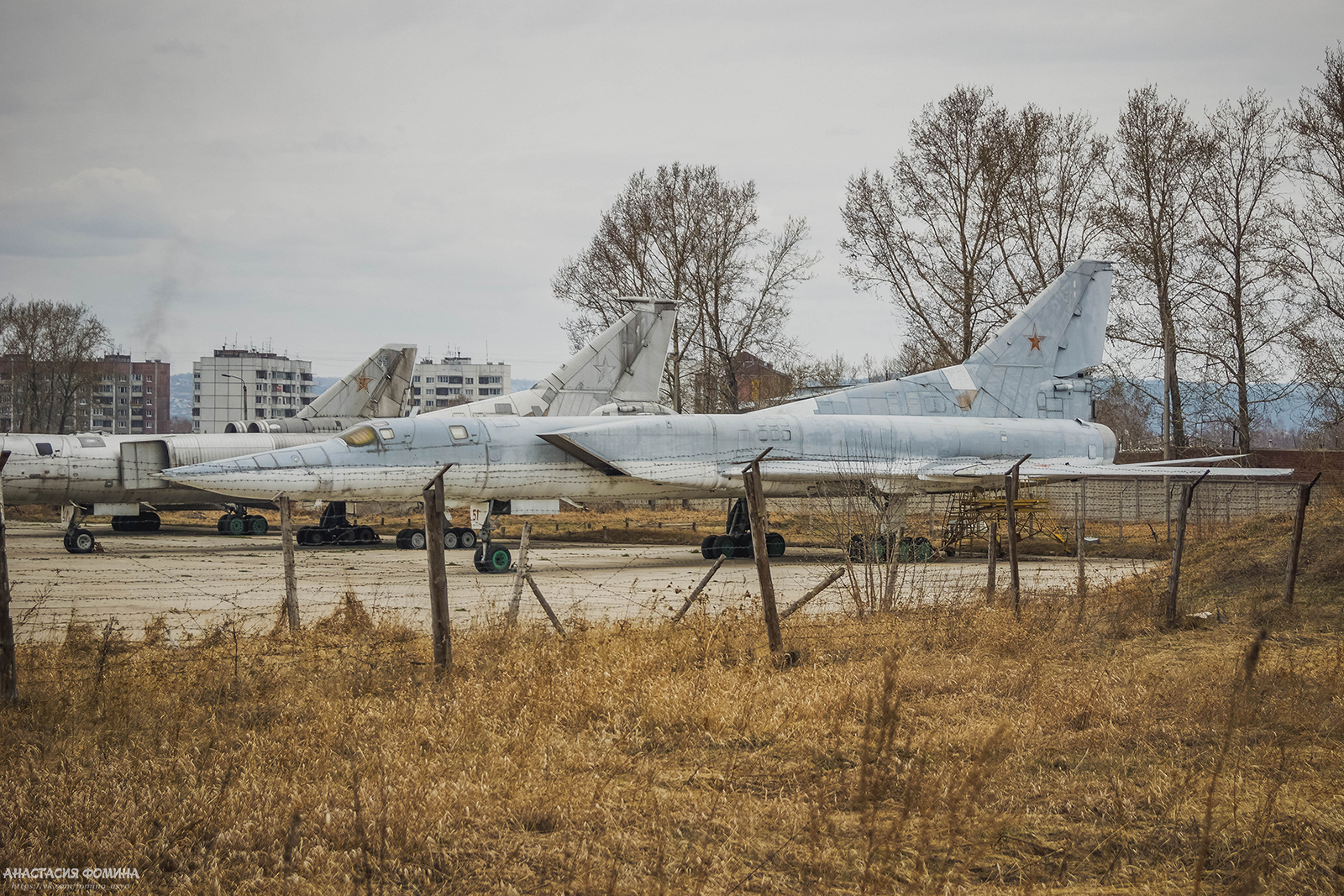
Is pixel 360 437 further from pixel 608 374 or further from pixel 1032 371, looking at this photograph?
pixel 1032 371

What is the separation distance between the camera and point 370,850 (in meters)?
4.57

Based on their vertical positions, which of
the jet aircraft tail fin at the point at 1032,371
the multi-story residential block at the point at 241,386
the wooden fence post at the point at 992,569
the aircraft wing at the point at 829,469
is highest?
the multi-story residential block at the point at 241,386

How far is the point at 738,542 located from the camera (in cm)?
2242

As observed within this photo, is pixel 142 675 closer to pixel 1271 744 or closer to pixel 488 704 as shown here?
pixel 488 704

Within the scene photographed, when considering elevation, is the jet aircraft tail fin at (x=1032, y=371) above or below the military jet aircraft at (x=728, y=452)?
above

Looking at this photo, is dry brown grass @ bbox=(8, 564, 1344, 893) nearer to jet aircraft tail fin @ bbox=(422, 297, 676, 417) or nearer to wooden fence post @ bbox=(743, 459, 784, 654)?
wooden fence post @ bbox=(743, 459, 784, 654)

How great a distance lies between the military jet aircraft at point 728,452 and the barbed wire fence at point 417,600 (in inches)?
61.6

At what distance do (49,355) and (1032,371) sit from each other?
52184 mm

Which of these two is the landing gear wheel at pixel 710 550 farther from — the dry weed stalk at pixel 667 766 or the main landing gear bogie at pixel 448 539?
the dry weed stalk at pixel 667 766

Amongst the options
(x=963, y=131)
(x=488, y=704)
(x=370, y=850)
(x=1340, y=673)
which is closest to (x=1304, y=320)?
(x=963, y=131)

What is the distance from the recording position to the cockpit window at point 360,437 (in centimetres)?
1877

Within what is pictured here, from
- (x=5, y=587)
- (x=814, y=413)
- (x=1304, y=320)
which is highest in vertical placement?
(x=1304, y=320)

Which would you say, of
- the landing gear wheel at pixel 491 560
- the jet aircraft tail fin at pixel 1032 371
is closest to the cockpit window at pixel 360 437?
the landing gear wheel at pixel 491 560

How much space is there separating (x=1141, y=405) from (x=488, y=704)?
117ft
